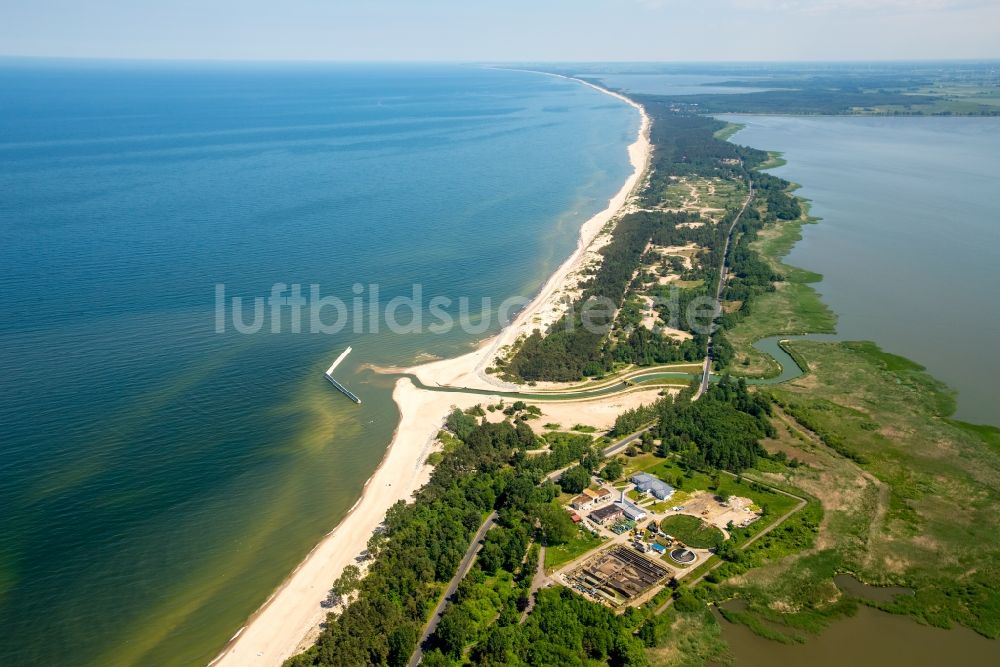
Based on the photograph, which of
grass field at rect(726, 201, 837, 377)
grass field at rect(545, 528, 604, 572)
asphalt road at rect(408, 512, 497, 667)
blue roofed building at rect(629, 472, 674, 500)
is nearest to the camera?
asphalt road at rect(408, 512, 497, 667)

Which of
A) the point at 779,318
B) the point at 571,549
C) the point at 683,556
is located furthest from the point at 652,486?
the point at 779,318

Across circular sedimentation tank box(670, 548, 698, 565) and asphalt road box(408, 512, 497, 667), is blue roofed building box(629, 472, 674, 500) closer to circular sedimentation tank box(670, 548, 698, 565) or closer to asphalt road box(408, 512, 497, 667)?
circular sedimentation tank box(670, 548, 698, 565)

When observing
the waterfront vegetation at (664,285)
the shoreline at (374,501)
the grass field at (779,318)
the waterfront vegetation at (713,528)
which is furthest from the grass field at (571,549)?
the grass field at (779,318)

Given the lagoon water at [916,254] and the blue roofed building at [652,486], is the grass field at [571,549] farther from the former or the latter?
the lagoon water at [916,254]

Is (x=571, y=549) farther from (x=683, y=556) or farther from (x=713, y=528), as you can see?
(x=713, y=528)

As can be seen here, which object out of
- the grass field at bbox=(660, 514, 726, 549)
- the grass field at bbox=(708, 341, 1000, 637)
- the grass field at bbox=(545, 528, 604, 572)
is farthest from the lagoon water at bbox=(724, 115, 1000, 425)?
the grass field at bbox=(545, 528, 604, 572)
